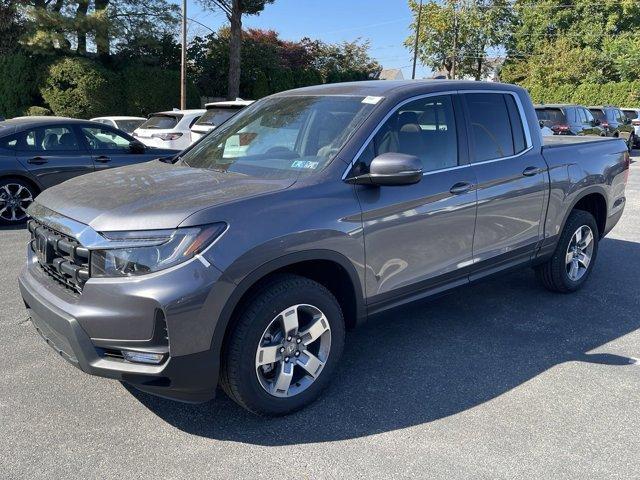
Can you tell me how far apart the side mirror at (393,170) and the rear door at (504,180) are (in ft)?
3.12

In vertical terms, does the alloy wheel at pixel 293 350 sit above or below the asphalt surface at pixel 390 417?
above

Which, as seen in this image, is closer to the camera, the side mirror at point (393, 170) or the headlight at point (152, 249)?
the headlight at point (152, 249)

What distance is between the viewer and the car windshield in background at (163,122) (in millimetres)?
11995

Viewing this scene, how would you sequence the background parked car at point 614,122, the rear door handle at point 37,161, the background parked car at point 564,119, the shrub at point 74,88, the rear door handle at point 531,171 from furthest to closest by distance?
the shrub at point 74,88
the background parked car at point 614,122
the background parked car at point 564,119
the rear door handle at point 37,161
the rear door handle at point 531,171

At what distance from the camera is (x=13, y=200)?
7.89 m

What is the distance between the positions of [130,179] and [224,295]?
1153 millimetres

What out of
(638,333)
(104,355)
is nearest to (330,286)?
(104,355)

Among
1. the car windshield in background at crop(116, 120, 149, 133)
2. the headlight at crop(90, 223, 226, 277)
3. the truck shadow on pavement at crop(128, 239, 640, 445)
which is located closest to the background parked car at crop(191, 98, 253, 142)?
the car windshield in background at crop(116, 120, 149, 133)

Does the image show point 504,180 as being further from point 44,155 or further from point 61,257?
point 44,155

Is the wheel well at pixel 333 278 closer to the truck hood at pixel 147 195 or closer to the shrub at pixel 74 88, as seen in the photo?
the truck hood at pixel 147 195

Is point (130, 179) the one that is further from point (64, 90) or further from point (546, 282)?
point (64, 90)

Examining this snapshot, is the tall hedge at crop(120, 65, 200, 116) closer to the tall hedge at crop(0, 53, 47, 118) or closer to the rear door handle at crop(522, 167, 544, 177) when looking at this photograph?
the tall hedge at crop(0, 53, 47, 118)

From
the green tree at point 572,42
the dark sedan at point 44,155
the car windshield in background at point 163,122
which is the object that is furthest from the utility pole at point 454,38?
the dark sedan at point 44,155

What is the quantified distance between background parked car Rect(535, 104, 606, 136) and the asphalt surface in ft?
44.4
